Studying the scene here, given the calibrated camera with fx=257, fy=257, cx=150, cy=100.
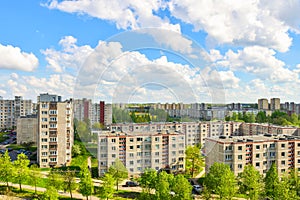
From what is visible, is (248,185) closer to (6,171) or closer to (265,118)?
(6,171)

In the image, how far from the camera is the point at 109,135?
5543 millimetres

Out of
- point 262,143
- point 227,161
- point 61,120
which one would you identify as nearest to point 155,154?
point 227,161

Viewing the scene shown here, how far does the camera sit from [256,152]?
18.6ft

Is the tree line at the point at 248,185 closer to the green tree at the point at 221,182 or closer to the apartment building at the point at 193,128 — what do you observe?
the green tree at the point at 221,182

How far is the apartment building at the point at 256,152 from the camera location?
545 centimetres

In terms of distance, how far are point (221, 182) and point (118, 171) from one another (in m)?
2.12

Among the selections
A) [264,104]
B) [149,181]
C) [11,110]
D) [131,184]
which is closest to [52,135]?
[131,184]

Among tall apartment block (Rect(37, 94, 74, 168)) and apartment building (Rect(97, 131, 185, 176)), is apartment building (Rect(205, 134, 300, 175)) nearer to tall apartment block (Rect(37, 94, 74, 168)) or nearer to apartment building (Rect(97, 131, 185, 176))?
apartment building (Rect(97, 131, 185, 176))

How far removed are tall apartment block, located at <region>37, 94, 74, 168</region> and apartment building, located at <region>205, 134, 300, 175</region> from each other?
3961mm

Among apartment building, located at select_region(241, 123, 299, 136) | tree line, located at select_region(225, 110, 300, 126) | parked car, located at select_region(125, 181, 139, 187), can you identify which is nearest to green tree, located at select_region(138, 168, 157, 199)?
parked car, located at select_region(125, 181, 139, 187)

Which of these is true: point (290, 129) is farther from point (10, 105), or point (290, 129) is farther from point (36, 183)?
point (10, 105)

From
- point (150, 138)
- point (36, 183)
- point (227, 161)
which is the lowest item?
point (36, 183)

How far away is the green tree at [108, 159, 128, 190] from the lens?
5211 millimetres

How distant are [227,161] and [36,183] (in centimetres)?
394
